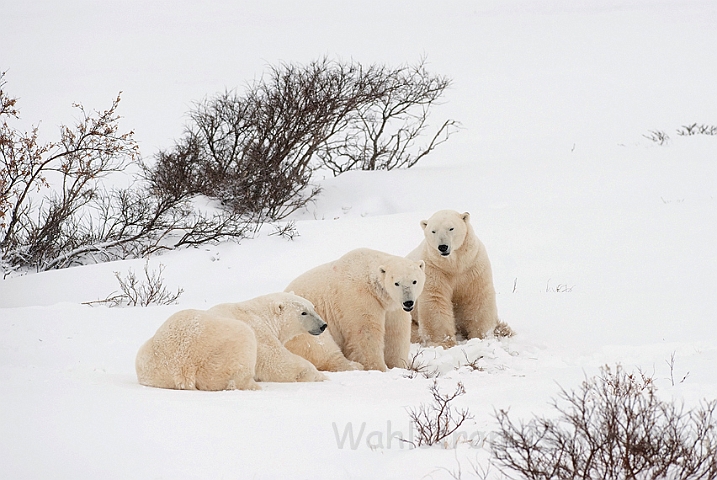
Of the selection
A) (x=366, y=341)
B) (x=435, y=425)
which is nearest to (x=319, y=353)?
(x=366, y=341)

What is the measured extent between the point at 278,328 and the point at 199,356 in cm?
76

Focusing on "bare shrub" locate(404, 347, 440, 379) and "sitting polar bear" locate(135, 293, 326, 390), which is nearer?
"sitting polar bear" locate(135, 293, 326, 390)

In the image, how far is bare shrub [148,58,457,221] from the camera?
12.4 metres

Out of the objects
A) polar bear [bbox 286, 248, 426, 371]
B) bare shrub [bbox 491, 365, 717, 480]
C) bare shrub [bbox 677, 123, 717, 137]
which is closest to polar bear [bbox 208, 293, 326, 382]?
polar bear [bbox 286, 248, 426, 371]

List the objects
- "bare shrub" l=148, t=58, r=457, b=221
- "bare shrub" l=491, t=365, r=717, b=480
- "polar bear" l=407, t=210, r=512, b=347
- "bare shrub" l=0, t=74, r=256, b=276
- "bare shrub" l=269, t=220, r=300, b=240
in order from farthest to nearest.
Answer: "bare shrub" l=148, t=58, r=457, b=221, "bare shrub" l=269, t=220, r=300, b=240, "bare shrub" l=0, t=74, r=256, b=276, "polar bear" l=407, t=210, r=512, b=347, "bare shrub" l=491, t=365, r=717, b=480

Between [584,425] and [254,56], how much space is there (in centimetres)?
3267

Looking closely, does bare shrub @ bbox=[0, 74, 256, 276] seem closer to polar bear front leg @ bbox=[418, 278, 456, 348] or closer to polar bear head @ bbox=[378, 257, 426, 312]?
polar bear front leg @ bbox=[418, 278, 456, 348]

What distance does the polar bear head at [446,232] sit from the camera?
18.3 ft

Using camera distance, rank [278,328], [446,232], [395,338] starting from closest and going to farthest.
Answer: [278,328]
[395,338]
[446,232]

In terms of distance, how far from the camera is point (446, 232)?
5.60m

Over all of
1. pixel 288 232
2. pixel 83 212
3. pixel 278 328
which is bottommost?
pixel 278 328

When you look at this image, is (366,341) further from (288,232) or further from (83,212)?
(83,212)

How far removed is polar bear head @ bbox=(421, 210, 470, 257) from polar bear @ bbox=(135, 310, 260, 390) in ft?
6.87

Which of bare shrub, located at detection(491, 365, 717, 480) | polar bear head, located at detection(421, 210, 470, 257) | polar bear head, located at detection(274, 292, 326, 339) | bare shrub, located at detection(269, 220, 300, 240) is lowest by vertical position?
bare shrub, located at detection(491, 365, 717, 480)
